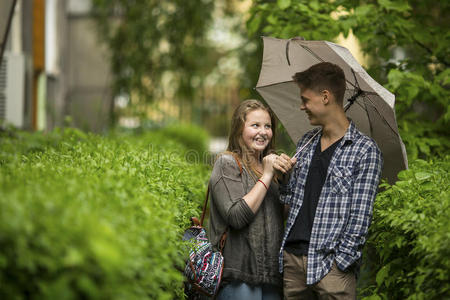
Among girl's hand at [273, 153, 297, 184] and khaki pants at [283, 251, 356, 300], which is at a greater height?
girl's hand at [273, 153, 297, 184]

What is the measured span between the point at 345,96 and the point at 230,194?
1.16 m

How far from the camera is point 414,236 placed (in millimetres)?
3107

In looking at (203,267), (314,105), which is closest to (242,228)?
(203,267)

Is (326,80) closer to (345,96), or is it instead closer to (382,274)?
(345,96)

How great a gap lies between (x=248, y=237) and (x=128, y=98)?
9165 millimetres

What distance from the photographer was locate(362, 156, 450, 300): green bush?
2691 mm

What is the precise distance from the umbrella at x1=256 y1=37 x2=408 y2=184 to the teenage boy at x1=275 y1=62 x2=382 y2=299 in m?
0.24

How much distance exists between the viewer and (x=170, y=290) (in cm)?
300

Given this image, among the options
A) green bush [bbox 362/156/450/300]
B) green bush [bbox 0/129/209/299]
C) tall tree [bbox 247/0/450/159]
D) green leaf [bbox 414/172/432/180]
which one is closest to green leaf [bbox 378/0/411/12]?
tall tree [bbox 247/0/450/159]

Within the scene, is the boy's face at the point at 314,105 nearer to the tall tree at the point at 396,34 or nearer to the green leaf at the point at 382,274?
the green leaf at the point at 382,274

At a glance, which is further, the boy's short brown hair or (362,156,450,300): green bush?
the boy's short brown hair

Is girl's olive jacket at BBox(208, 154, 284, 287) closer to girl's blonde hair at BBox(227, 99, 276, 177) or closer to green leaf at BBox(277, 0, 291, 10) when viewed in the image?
girl's blonde hair at BBox(227, 99, 276, 177)

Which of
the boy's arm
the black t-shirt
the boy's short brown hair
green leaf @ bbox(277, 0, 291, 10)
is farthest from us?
green leaf @ bbox(277, 0, 291, 10)

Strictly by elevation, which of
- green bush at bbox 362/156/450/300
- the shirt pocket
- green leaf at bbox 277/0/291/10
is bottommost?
green bush at bbox 362/156/450/300
